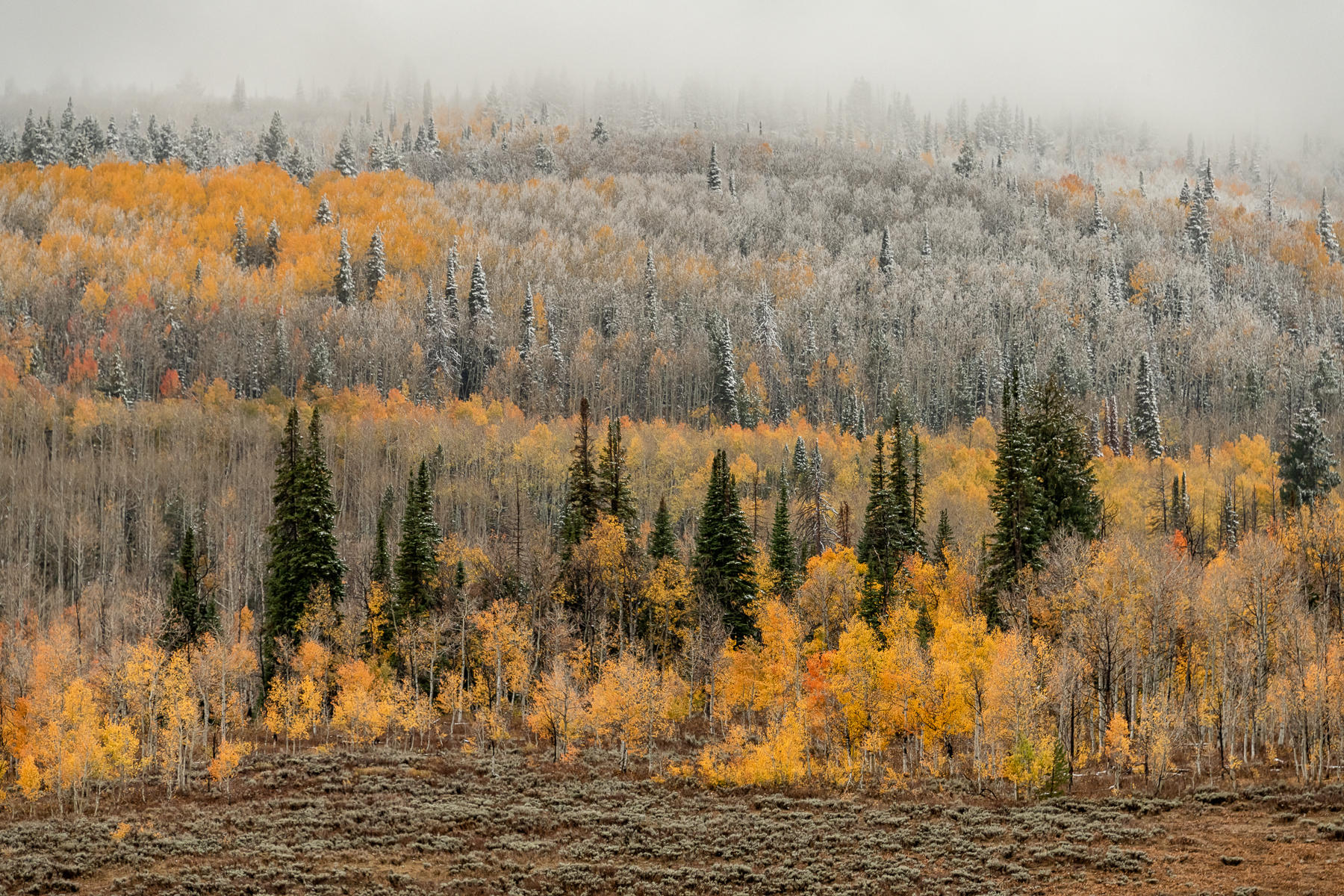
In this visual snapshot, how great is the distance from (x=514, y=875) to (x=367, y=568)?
5168 centimetres

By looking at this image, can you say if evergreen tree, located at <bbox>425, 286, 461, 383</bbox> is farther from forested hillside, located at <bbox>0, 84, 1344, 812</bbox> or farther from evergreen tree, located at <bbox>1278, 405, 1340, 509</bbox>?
evergreen tree, located at <bbox>1278, 405, 1340, 509</bbox>

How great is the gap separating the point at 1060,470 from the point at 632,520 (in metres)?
26.9

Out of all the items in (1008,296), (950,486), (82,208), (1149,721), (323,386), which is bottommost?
(1149,721)

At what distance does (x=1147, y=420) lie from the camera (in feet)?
454

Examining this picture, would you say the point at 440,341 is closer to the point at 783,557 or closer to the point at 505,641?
the point at 783,557

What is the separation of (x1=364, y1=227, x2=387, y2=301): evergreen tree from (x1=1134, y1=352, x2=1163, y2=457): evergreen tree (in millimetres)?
122320

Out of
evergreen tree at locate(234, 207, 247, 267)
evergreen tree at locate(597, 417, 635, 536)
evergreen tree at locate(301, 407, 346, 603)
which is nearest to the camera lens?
evergreen tree at locate(301, 407, 346, 603)

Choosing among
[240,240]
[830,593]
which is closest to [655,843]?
[830,593]

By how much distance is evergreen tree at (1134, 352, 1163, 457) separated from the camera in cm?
13588

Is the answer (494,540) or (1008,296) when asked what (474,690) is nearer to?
(494,540)

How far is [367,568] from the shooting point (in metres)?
81.2

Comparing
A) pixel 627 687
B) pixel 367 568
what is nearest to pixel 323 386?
pixel 367 568

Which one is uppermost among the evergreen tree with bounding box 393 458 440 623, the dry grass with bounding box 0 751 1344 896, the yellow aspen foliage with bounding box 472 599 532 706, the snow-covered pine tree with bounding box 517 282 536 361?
the snow-covered pine tree with bounding box 517 282 536 361

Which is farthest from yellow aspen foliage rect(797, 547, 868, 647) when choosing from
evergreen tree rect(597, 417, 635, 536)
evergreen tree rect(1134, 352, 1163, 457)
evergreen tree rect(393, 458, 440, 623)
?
evergreen tree rect(1134, 352, 1163, 457)
